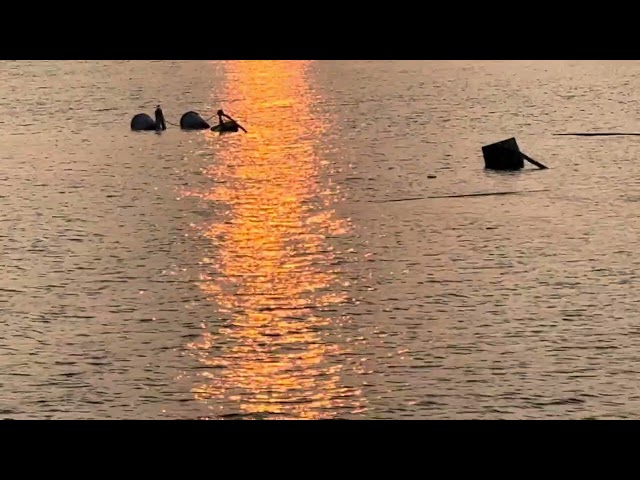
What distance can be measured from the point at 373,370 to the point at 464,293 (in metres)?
8.42

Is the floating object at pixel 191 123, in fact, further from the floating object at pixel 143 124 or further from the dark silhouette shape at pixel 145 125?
the floating object at pixel 143 124

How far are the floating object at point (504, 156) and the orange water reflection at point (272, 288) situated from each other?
24.7ft

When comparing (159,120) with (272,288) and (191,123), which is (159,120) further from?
(272,288)

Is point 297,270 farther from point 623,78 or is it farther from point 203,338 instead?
point 623,78

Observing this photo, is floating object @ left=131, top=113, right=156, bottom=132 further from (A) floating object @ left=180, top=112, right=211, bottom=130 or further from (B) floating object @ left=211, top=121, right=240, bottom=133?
(B) floating object @ left=211, top=121, right=240, bottom=133

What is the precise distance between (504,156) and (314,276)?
26.0 m

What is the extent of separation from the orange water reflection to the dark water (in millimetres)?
95

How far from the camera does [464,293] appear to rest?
37.9 meters

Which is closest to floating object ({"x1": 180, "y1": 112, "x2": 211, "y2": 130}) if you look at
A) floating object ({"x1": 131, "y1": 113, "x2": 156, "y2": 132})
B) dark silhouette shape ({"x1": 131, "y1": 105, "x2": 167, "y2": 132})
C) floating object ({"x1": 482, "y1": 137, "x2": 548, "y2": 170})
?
dark silhouette shape ({"x1": 131, "y1": 105, "x2": 167, "y2": 132})

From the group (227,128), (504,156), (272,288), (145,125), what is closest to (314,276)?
(272,288)

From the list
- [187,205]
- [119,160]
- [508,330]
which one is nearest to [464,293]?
[508,330]

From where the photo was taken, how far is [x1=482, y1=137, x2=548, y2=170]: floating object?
64.5 metres

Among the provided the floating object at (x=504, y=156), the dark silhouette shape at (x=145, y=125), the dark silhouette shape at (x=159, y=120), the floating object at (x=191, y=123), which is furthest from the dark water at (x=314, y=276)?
the floating object at (x=504, y=156)

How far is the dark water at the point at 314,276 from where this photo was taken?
2827 centimetres
